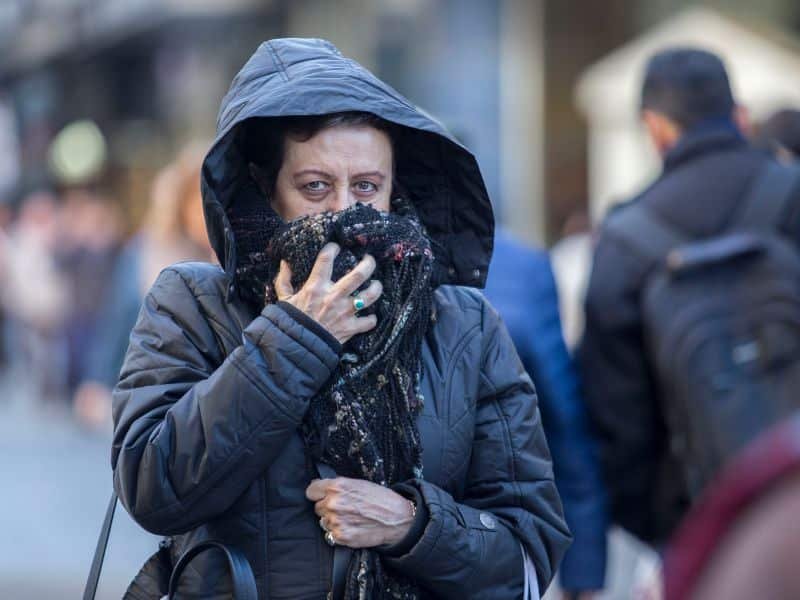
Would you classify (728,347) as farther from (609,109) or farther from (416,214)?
(609,109)

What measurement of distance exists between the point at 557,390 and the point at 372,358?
1841 mm

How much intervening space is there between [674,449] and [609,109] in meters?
9.80

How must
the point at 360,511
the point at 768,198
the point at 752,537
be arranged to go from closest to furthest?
the point at 752,537, the point at 360,511, the point at 768,198

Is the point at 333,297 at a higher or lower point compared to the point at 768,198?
lower

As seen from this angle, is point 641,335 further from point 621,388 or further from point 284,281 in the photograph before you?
point 284,281

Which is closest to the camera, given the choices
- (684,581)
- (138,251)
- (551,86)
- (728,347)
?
(684,581)

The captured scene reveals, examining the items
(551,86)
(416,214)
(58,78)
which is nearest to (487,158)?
(551,86)

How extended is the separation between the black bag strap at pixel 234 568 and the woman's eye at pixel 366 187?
68 centimetres

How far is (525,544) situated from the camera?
106 inches

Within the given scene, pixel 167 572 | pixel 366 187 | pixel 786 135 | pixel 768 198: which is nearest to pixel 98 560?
pixel 167 572

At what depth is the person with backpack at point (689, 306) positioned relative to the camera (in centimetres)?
388

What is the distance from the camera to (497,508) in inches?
107

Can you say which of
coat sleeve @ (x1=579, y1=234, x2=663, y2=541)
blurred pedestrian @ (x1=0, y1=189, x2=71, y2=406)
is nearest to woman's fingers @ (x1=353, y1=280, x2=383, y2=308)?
coat sleeve @ (x1=579, y1=234, x2=663, y2=541)

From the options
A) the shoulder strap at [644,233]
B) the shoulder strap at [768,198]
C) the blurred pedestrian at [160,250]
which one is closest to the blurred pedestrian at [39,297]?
the blurred pedestrian at [160,250]
